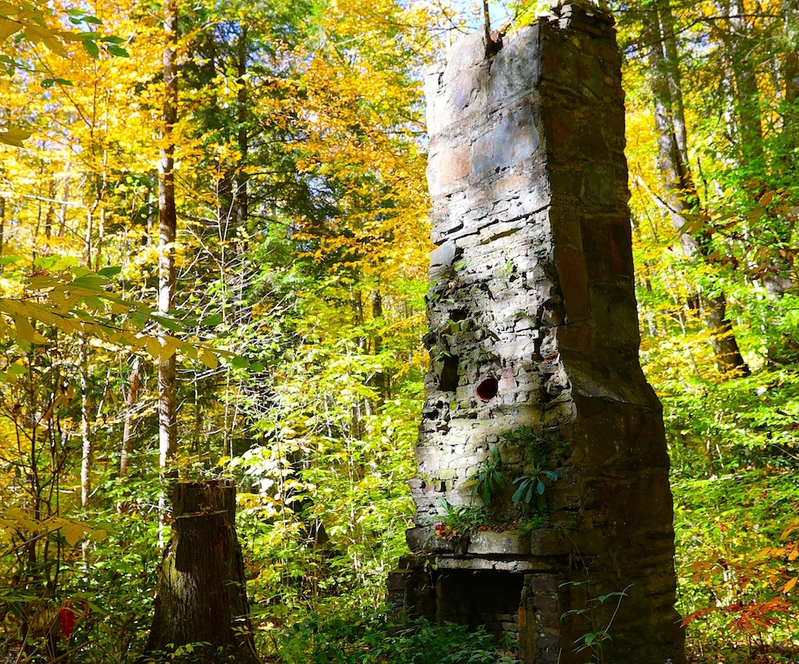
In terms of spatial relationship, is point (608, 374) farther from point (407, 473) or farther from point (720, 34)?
point (720, 34)

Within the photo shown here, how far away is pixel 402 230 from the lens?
963 centimetres

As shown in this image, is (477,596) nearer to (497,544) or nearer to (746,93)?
(497,544)

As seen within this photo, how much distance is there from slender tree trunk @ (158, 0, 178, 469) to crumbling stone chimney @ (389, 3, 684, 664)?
129 inches

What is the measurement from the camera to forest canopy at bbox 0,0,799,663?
4168 mm

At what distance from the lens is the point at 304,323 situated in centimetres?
855

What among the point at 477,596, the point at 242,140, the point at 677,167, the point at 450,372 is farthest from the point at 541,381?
the point at 242,140

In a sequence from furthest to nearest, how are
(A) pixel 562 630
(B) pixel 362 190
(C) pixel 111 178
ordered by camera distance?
1. (B) pixel 362 190
2. (C) pixel 111 178
3. (A) pixel 562 630

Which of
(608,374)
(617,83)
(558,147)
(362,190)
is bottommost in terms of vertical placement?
(608,374)

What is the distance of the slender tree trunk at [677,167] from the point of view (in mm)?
7680

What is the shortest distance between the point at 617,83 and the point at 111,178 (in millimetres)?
4861

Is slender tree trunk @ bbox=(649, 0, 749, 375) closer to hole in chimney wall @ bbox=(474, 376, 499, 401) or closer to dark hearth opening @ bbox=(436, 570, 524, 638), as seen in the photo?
hole in chimney wall @ bbox=(474, 376, 499, 401)

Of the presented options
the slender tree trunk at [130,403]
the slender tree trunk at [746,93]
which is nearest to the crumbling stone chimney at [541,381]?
the slender tree trunk at [746,93]

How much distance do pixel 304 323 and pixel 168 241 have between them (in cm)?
194

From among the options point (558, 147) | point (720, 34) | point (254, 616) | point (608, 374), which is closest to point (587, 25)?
point (558, 147)
